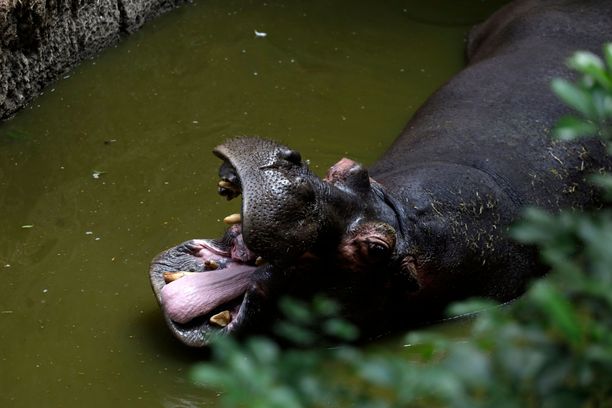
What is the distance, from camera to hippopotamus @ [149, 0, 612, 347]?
3605 millimetres

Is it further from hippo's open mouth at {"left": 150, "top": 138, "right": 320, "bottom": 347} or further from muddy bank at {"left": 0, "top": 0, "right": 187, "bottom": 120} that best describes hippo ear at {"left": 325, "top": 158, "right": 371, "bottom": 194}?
muddy bank at {"left": 0, "top": 0, "right": 187, "bottom": 120}

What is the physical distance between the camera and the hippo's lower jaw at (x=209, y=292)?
387cm

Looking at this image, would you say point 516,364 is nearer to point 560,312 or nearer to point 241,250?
point 560,312

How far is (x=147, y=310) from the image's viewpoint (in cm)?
418

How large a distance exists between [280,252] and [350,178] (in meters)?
0.48

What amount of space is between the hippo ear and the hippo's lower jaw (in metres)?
0.41

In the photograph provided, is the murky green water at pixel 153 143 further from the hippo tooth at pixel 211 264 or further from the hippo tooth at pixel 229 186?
the hippo tooth at pixel 229 186

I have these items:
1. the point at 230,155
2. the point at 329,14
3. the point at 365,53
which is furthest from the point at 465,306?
the point at 329,14

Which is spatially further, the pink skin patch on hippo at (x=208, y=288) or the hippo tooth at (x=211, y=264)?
the hippo tooth at (x=211, y=264)

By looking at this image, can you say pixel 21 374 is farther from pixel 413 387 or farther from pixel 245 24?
pixel 245 24

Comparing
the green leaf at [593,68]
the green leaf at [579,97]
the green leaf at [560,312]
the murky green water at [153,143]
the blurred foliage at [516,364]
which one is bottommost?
the murky green water at [153,143]

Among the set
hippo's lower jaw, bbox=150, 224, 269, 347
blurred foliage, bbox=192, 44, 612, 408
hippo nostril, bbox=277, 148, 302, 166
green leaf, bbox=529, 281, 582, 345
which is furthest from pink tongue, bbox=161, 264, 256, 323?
green leaf, bbox=529, 281, 582, 345

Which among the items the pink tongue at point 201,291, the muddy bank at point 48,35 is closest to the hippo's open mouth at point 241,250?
the pink tongue at point 201,291

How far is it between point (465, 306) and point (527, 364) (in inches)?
7.6
